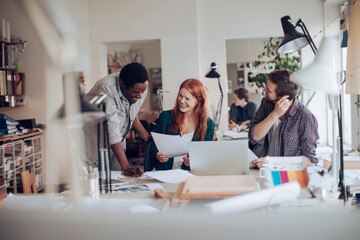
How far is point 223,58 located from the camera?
659cm

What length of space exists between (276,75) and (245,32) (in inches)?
165

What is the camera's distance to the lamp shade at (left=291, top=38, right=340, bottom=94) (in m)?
1.43

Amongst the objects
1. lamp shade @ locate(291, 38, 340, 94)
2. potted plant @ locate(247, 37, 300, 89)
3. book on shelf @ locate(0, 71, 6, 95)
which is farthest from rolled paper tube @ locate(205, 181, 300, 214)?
potted plant @ locate(247, 37, 300, 89)

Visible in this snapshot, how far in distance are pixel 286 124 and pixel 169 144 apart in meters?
0.81

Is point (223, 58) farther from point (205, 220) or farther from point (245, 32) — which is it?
point (205, 220)

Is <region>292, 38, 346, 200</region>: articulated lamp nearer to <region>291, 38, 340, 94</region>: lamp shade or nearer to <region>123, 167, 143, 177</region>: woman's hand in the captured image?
<region>291, 38, 340, 94</region>: lamp shade

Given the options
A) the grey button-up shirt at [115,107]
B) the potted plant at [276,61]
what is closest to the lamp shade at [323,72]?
the grey button-up shirt at [115,107]

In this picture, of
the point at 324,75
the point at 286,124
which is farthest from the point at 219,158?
the point at 286,124

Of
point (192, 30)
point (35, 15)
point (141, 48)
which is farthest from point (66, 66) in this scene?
point (141, 48)

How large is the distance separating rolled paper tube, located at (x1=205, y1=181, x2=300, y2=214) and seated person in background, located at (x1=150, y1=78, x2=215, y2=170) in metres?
1.38

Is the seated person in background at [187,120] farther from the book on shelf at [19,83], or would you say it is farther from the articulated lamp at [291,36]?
the book on shelf at [19,83]

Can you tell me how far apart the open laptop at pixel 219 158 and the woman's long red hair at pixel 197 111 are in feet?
2.92

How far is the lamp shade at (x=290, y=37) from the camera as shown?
254 cm

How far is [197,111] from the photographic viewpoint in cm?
278
